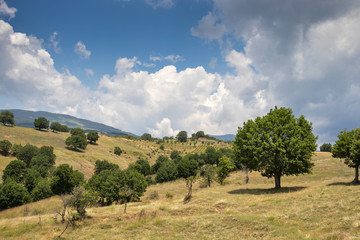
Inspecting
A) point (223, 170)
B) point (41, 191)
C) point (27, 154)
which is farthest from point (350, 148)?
point (27, 154)

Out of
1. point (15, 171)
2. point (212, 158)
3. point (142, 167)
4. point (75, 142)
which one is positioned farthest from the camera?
point (75, 142)

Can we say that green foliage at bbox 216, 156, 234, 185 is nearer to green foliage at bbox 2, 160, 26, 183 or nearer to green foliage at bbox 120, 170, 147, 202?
green foliage at bbox 120, 170, 147, 202

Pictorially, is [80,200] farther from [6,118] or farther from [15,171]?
[6,118]

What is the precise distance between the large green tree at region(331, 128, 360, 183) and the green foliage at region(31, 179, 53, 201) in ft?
255

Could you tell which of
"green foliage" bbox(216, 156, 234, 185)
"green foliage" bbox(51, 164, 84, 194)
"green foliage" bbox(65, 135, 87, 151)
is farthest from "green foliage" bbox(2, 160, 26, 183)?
"green foliage" bbox(216, 156, 234, 185)

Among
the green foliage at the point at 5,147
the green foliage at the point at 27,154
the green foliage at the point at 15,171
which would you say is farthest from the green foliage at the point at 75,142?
the green foliage at the point at 15,171

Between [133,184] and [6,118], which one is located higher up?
[6,118]

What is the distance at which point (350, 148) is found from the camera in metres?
31.8

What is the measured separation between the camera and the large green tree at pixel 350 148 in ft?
102

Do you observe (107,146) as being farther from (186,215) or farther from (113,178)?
(186,215)

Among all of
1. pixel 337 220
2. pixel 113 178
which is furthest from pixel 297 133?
pixel 113 178

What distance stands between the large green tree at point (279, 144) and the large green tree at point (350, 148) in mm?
5757

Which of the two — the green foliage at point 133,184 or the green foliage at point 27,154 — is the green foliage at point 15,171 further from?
the green foliage at point 133,184

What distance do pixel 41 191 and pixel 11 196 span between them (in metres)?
7.75
